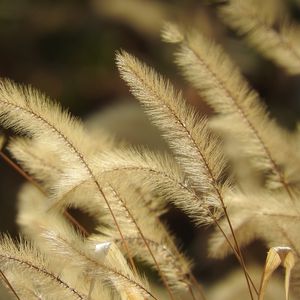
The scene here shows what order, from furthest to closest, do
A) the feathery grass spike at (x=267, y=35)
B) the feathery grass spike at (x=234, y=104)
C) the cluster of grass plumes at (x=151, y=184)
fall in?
the feathery grass spike at (x=267, y=35) → the feathery grass spike at (x=234, y=104) → the cluster of grass plumes at (x=151, y=184)

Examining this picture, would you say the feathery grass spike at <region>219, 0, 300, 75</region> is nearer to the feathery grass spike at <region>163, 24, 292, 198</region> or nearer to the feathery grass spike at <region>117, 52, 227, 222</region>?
the feathery grass spike at <region>163, 24, 292, 198</region>

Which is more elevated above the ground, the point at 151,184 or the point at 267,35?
the point at 267,35

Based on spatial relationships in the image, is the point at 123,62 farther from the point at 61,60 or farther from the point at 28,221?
the point at 61,60

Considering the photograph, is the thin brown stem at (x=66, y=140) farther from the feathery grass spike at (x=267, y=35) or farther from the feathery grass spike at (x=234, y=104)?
the feathery grass spike at (x=267, y=35)

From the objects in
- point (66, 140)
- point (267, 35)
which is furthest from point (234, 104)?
point (66, 140)

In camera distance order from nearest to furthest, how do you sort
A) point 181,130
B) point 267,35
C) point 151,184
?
point 181,130 < point 151,184 < point 267,35

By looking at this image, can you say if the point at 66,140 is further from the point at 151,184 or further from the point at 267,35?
the point at 267,35

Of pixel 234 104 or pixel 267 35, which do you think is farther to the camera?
pixel 267 35

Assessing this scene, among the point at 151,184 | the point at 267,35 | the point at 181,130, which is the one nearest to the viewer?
the point at 181,130

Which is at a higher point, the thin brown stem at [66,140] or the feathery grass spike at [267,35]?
the feathery grass spike at [267,35]

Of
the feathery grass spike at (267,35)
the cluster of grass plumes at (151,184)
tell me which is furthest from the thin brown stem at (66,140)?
the feathery grass spike at (267,35)
